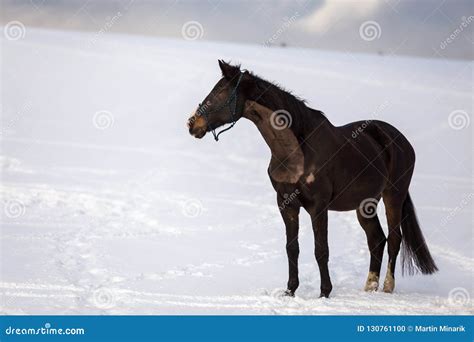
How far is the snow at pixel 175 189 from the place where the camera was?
6039 mm

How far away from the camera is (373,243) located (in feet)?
21.9

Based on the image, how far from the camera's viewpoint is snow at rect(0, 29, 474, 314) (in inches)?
238

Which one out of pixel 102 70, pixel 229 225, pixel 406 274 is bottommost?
pixel 406 274

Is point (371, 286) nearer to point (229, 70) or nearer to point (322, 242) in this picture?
point (322, 242)

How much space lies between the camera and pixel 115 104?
2177 cm

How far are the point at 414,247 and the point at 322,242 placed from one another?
62.2 inches

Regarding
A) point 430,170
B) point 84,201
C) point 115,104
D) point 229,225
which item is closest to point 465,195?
point 430,170

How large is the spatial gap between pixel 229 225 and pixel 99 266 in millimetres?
3393

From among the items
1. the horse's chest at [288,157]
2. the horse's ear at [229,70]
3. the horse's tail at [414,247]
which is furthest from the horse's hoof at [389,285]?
the horse's ear at [229,70]

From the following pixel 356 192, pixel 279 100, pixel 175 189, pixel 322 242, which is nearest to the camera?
pixel 279 100

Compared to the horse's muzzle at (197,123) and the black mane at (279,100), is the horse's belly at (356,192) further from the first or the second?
the horse's muzzle at (197,123)

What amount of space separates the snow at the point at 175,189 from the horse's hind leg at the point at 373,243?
0.87ft

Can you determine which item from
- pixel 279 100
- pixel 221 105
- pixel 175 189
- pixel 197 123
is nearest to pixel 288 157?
pixel 279 100

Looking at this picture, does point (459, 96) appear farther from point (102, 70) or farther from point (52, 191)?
point (52, 191)
